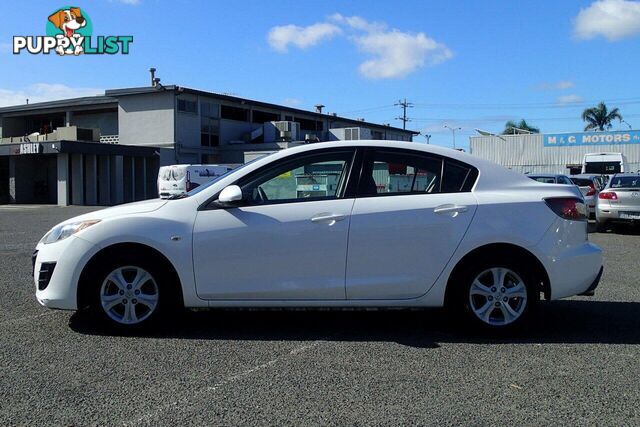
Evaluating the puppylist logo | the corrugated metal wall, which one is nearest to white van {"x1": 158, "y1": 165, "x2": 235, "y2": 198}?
the puppylist logo

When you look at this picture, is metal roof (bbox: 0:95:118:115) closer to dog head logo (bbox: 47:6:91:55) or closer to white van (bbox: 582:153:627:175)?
dog head logo (bbox: 47:6:91:55)

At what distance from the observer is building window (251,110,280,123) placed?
1907 inches

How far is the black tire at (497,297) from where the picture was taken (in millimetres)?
5320

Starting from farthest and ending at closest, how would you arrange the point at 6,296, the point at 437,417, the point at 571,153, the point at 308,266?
the point at 571,153 → the point at 6,296 → the point at 308,266 → the point at 437,417

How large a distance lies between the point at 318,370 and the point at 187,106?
→ 3903cm

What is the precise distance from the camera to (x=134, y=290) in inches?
210

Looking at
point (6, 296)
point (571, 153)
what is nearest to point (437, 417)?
point (6, 296)

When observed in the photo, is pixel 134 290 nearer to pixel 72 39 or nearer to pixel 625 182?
pixel 625 182

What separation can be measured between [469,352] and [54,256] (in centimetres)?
369

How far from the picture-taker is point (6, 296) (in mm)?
7043

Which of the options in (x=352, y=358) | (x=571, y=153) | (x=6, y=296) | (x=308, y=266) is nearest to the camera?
(x=352, y=358)

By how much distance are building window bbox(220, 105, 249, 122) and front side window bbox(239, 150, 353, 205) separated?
132 ft

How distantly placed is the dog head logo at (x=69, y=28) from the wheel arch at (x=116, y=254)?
2744 centimetres

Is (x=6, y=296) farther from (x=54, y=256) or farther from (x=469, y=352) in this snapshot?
(x=469, y=352)
